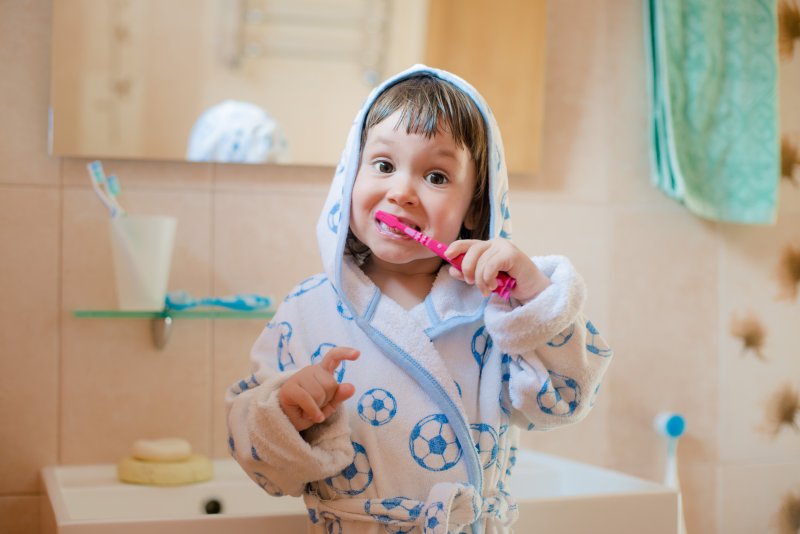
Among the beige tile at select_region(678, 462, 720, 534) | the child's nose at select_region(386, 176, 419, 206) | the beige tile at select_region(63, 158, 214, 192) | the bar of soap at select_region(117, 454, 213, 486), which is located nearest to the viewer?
the child's nose at select_region(386, 176, 419, 206)

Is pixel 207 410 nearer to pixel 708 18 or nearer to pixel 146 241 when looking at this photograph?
pixel 146 241

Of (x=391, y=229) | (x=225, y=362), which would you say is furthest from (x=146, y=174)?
(x=391, y=229)

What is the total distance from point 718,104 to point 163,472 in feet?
4.12

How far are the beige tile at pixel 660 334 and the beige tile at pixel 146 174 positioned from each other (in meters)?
0.82

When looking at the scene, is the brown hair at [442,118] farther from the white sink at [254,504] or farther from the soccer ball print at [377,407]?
the white sink at [254,504]

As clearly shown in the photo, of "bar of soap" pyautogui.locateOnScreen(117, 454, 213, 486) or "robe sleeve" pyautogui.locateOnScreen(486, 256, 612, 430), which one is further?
"bar of soap" pyautogui.locateOnScreen(117, 454, 213, 486)

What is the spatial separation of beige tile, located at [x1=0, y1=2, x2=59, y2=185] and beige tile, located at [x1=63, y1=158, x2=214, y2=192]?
3cm

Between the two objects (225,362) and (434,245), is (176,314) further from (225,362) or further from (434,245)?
(434,245)

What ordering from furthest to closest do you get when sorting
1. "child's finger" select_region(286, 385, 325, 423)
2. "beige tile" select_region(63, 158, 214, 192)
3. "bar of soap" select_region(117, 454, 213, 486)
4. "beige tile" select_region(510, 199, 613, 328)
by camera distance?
"beige tile" select_region(510, 199, 613, 328) < "beige tile" select_region(63, 158, 214, 192) < "bar of soap" select_region(117, 454, 213, 486) < "child's finger" select_region(286, 385, 325, 423)

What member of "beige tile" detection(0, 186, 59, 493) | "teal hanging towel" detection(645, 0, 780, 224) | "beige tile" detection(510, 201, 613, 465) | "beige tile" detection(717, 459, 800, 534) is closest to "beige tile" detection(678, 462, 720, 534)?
"beige tile" detection(717, 459, 800, 534)

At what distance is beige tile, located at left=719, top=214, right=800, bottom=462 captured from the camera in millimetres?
1913

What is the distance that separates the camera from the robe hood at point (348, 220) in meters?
1.10

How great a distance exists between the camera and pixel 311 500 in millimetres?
1051

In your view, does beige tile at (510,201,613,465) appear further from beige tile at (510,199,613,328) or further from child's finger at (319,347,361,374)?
child's finger at (319,347,361,374)
